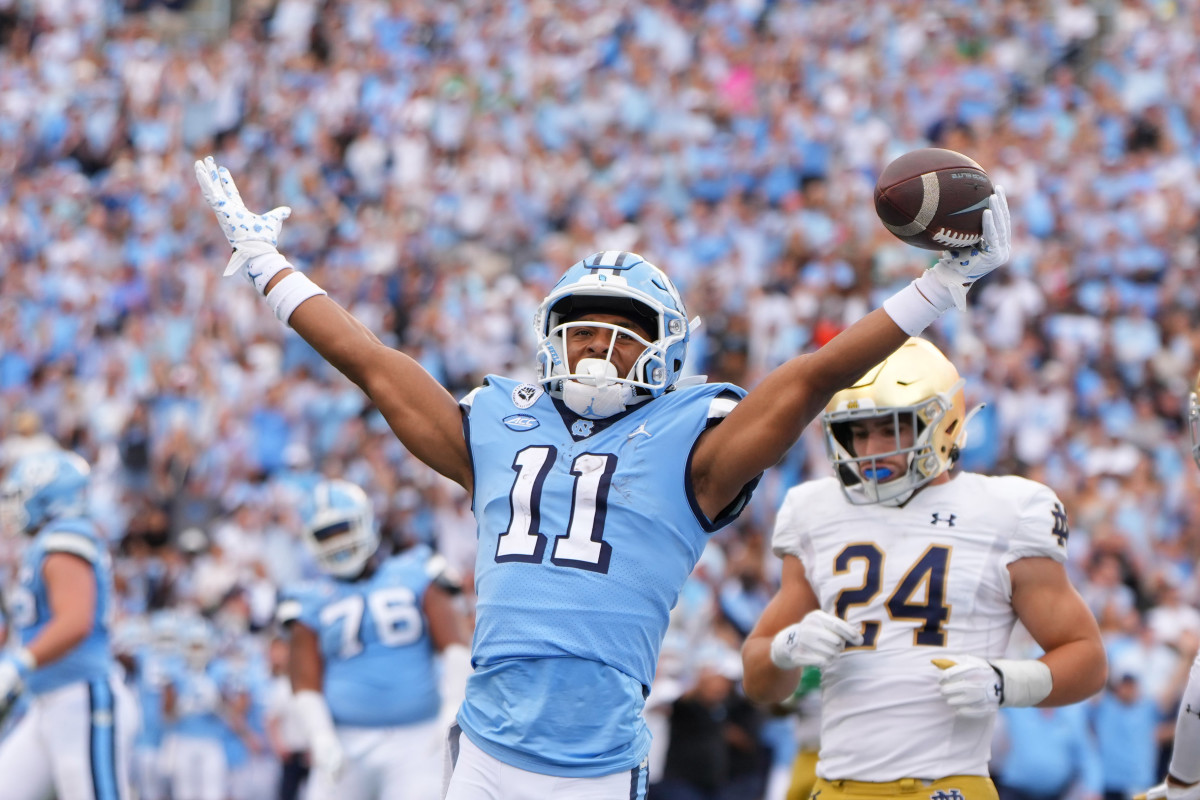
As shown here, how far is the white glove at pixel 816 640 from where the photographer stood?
3803 millimetres

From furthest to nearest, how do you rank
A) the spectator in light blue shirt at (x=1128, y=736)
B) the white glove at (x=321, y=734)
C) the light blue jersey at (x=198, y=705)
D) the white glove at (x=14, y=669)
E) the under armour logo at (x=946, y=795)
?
the light blue jersey at (x=198, y=705)
the spectator in light blue shirt at (x=1128, y=736)
the white glove at (x=321, y=734)
the white glove at (x=14, y=669)
the under armour logo at (x=946, y=795)

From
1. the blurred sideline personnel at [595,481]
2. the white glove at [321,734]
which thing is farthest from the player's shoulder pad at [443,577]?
the blurred sideline personnel at [595,481]

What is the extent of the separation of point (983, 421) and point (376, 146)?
6491mm

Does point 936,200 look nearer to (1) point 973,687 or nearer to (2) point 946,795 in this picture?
(1) point 973,687

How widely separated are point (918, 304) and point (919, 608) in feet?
3.54

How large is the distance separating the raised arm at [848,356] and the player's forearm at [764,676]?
91cm

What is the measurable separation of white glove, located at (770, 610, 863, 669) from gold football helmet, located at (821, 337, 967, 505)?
39cm

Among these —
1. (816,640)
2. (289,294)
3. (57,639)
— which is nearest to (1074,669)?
(816,640)

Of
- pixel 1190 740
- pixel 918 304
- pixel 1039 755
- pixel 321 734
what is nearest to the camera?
pixel 918 304

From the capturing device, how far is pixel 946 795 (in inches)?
152

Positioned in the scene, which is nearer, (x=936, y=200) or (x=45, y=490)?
(x=936, y=200)

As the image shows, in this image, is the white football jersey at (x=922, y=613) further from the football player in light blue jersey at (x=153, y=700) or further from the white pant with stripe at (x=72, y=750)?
the football player in light blue jersey at (x=153, y=700)

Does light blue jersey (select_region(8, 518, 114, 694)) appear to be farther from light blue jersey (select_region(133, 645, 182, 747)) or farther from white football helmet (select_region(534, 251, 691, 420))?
light blue jersey (select_region(133, 645, 182, 747))

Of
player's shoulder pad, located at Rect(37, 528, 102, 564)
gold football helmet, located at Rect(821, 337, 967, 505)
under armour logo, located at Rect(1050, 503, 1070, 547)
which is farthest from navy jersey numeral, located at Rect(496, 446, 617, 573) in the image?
player's shoulder pad, located at Rect(37, 528, 102, 564)
